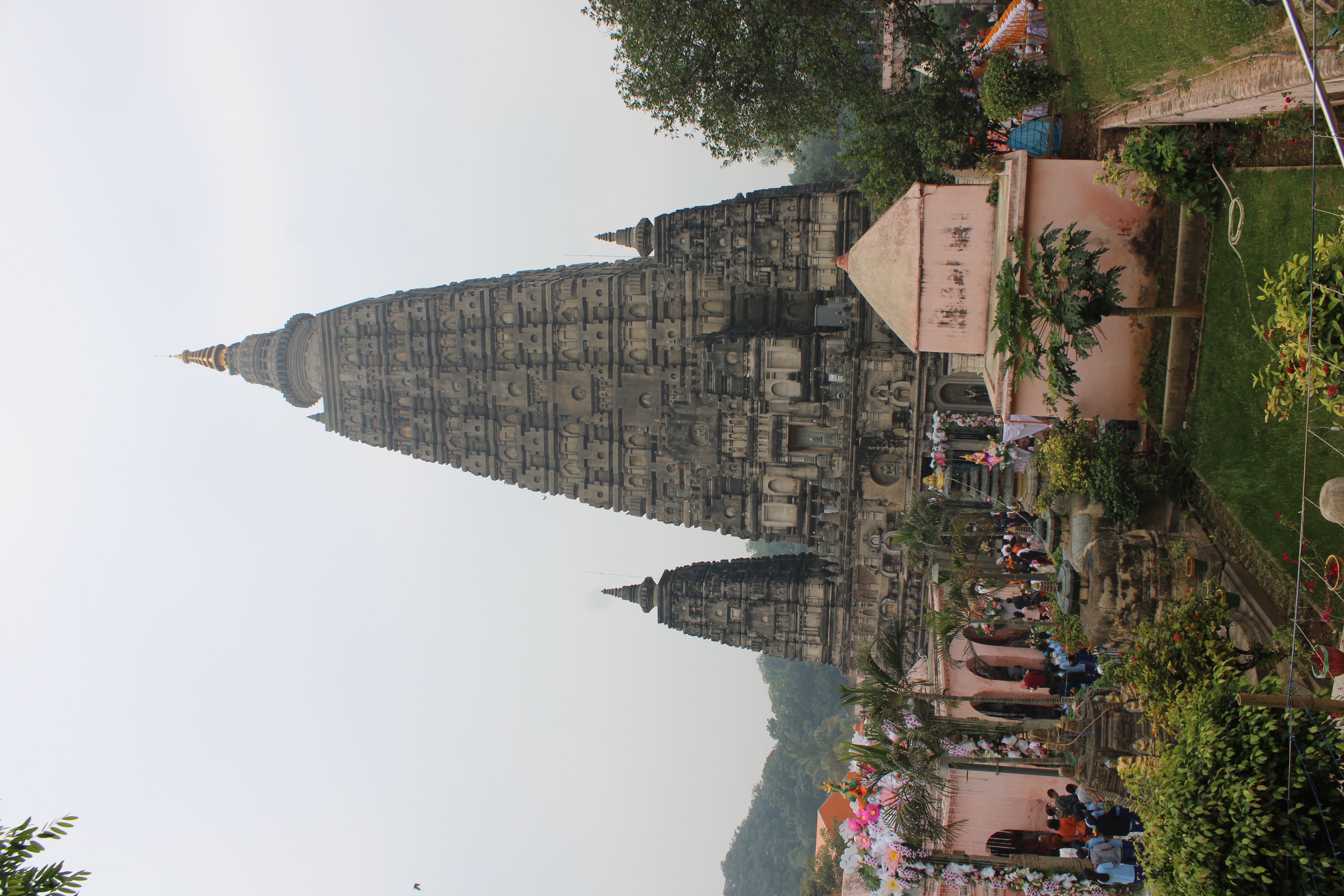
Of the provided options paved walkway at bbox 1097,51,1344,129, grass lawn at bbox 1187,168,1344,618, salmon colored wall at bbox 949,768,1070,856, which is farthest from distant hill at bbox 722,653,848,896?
paved walkway at bbox 1097,51,1344,129

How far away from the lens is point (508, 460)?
2689 centimetres

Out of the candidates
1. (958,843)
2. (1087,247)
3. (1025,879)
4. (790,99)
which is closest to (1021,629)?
(958,843)

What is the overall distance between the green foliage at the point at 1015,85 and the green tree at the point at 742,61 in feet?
13.0

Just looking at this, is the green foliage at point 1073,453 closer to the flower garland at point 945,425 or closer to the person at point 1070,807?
the person at point 1070,807

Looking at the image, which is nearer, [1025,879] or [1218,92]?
[1218,92]

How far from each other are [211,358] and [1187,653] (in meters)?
33.9

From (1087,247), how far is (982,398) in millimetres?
8534

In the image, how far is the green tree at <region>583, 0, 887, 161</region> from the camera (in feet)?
61.9

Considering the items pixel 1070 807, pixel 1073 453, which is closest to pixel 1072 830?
pixel 1070 807

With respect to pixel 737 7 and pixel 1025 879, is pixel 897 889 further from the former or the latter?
pixel 737 7

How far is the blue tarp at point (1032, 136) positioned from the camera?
58.9 feet

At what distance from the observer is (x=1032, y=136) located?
1831cm

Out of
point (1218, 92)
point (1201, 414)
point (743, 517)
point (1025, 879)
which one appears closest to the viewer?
point (1218, 92)

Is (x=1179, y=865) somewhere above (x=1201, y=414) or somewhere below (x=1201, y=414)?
below
